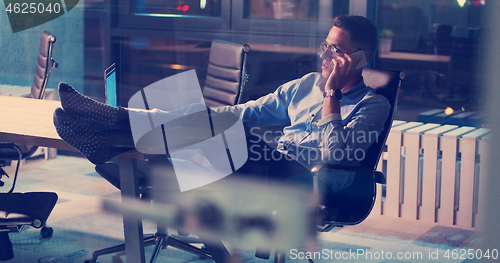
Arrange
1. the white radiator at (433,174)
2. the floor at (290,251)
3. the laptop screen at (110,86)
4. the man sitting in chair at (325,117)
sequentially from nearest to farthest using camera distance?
the man sitting in chair at (325,117) < the laptop screen at (110,86) < the floor at (290,251) < the white radiator at (433,174)

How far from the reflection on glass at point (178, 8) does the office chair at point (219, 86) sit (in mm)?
1075

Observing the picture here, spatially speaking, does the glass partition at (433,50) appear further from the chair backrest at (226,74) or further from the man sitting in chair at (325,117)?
the man sitting in chair at (325,117)

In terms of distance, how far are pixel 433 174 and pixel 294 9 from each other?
1464mm

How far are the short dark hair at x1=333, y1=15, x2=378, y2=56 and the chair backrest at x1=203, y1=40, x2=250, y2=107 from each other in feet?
2.33

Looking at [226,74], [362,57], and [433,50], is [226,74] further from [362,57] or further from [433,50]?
[433,50]

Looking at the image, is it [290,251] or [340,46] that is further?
[290,251]

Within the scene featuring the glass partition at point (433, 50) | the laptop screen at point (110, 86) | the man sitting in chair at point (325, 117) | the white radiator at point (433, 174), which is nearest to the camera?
the man sitting in chair at point (325, 117)

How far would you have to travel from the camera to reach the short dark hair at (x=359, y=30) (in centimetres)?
200

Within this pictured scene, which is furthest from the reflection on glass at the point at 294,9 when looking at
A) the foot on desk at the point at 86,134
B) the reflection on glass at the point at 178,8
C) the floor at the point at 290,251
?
the foot on desk at the point at 86,134

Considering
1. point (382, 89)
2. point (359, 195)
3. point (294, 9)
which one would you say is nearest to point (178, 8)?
point (294, 9)

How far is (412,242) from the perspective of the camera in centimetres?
263

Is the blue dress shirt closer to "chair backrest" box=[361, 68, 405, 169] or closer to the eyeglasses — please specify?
"chair backrest" box=[361, 68, 405, 169]

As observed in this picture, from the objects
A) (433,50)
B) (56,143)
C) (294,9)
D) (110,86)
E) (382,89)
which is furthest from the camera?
(294,9)

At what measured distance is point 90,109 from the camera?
4.09 ft
